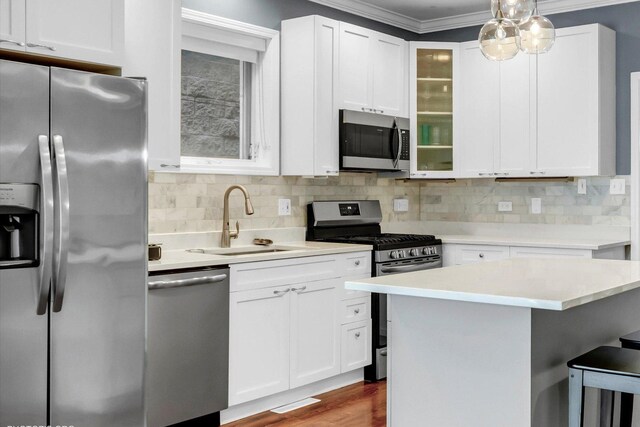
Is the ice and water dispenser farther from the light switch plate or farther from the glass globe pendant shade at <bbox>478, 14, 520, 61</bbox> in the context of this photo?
the light switch plate

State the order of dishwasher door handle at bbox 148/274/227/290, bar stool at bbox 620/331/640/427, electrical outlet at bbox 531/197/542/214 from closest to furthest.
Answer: bar stool at bbox 620/331/640/427 → dishwasher door handle at bbox 148/274/227/290 → electrical outlet at bbox 531/197/542/214

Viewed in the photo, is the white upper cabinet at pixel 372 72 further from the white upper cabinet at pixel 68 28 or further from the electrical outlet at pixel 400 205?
the white upper cabinet at pixel 68 28

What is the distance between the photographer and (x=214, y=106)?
4.54 metres

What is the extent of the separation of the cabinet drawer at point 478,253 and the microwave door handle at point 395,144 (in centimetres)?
79

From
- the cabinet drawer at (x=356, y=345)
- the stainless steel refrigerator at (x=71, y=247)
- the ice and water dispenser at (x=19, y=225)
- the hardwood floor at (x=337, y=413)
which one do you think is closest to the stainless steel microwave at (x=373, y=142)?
the cabinet drawer at (x=356, y=345)

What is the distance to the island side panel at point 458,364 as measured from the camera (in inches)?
97.2

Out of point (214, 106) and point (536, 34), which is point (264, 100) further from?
point (536, 34)

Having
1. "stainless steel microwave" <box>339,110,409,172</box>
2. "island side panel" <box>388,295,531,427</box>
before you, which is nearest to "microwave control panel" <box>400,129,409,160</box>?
"stainless steel microwave" <box>339,110,409,172</box>

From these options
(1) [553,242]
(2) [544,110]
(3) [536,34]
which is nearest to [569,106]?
(2) [544,110]

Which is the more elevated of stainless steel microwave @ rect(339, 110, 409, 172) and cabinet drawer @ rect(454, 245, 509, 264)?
stainless steel microwave @ rect(339, 110, 409, 172)

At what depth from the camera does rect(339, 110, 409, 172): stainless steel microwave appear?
4.84 metres

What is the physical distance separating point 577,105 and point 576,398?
3.06m

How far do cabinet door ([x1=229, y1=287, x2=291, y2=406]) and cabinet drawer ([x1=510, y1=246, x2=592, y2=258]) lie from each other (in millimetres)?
1788

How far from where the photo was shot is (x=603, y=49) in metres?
4.97
